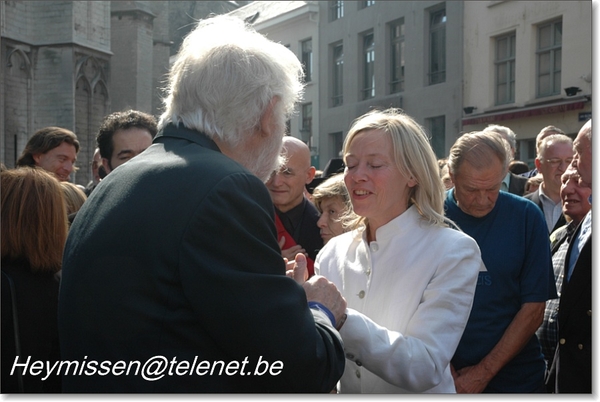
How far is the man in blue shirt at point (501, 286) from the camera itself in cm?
346

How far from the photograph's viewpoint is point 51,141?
5801mm

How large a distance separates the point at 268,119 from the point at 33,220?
151 cm

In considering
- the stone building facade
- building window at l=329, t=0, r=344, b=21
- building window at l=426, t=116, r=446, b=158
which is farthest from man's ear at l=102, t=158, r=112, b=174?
building window at l=329, t=0, r=344, b=21

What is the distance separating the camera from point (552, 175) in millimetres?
5996

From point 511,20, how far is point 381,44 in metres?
6.41

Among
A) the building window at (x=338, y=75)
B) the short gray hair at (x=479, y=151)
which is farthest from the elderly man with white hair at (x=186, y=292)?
the building window at (x=338, y=75)

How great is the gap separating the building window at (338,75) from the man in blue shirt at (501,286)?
79.4ft

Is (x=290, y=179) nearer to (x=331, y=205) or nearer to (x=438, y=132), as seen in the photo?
(x=331, y=205)

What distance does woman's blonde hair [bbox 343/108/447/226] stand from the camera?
2.90m

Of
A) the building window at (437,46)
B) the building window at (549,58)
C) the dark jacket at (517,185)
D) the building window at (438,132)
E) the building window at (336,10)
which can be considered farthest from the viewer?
the building window at (336,10)

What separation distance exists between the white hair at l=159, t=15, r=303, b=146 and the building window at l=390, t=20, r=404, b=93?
74.7ft

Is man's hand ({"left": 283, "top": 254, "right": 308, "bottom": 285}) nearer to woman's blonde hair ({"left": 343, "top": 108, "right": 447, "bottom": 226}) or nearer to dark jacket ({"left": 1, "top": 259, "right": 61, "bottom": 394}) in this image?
woman's blonde hair ({"left": 343, "top": 108, "right": 447, "bottom": 226})

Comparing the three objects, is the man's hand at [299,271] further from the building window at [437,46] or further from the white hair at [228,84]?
the building window at [437,46]

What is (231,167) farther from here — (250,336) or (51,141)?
(51,141)
